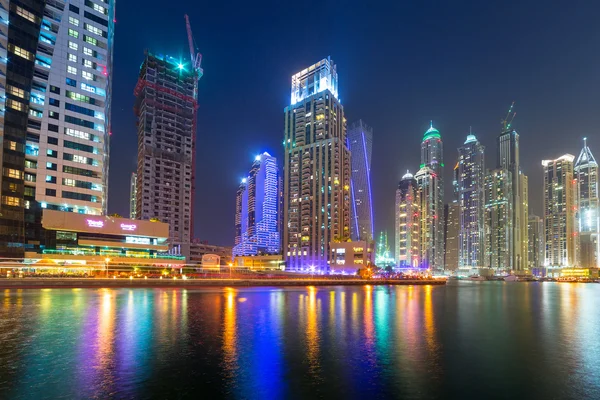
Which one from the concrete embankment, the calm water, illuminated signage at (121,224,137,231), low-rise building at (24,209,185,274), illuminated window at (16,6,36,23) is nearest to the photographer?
the calm water

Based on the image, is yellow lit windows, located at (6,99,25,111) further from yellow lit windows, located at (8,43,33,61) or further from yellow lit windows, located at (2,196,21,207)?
yellow lit windows, located at (2,196,21,207)

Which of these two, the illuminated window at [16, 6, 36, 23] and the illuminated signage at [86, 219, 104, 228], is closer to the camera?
the illuminated window at [16, 6, 36, 23]

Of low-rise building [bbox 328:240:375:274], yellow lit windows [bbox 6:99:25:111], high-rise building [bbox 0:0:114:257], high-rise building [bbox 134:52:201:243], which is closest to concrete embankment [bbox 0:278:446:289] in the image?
high-rise building [bbox 0:0:114:257]

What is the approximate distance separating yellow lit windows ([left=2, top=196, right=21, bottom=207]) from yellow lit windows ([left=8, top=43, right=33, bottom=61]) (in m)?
35.3

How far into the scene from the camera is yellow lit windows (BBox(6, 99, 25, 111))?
94.4 meters

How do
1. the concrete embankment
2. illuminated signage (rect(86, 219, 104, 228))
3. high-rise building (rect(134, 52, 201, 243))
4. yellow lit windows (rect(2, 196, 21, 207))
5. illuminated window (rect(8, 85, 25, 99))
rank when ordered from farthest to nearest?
high-rise building (rect(134, 52, 201, 243)) < illuminated signage (rect(86, 219, 104, 228)) < illuminated window (rect(8, 85, 25, 99)) < yellow lit windows (rect(2, 196, 21, 207)) < the concrete embankment

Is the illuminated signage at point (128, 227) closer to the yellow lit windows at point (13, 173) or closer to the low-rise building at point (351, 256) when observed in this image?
the yellow lit windows at point (13, 173)

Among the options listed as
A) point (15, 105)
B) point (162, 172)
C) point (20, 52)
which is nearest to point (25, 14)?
point (20, 52)

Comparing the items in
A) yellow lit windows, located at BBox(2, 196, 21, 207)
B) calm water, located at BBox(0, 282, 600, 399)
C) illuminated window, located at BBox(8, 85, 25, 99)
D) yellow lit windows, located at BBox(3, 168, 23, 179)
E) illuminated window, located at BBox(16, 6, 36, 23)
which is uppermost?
illuminated window, located at BBox(16, 6, 36, 23)

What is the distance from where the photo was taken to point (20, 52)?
9731 centimetres

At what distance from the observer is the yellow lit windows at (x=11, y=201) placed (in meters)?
90.1

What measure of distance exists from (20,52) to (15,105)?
1360 cm

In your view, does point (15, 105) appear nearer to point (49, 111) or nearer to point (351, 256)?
point (49, 111)

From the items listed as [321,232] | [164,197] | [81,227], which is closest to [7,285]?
[81,227]
